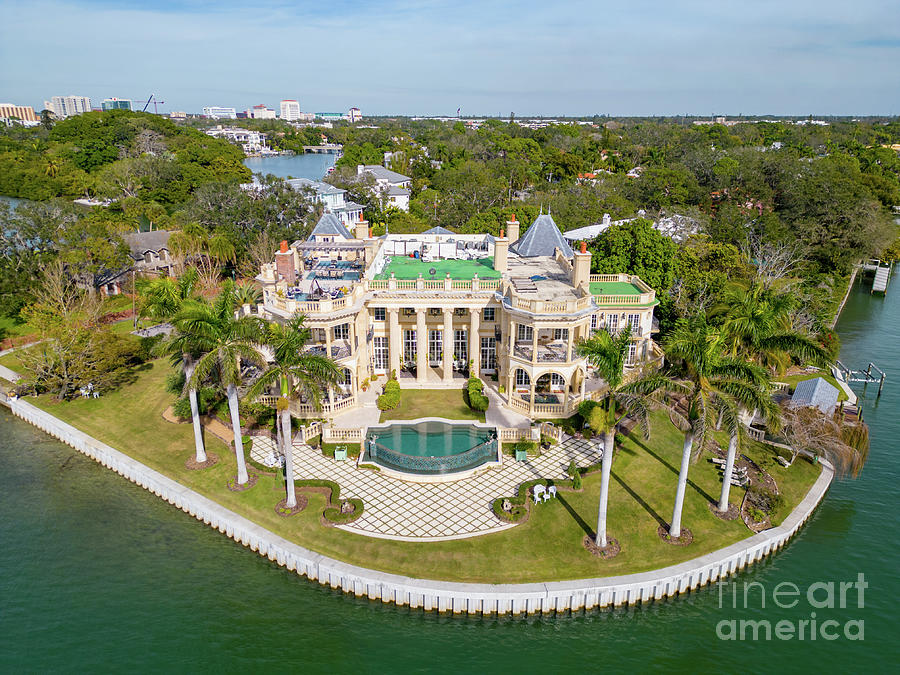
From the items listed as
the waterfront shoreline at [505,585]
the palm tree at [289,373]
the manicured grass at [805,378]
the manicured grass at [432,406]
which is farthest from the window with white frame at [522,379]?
the manicured grass at [805,378]

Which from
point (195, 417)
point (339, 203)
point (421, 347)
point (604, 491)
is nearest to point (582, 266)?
point (421, 347)

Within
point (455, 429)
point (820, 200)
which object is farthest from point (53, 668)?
point (820, 200)

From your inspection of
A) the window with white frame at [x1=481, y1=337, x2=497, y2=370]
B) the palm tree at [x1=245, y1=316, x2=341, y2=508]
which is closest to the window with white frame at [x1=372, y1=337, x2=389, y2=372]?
the window with white frame at [x1=481, y1=337, x2=497, y2=370]

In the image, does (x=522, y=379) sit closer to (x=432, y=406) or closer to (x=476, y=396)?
(x=476, y=396)

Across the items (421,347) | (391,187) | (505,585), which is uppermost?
(391,187)

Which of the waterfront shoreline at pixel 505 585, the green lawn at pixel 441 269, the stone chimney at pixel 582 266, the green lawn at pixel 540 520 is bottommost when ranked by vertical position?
the waterfront shoreline at pixel 505 585

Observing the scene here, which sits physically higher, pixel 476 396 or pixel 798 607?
pixel 476 396

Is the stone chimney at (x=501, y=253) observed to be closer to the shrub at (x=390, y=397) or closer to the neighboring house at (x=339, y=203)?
the shrub at (x=390, y=397)
